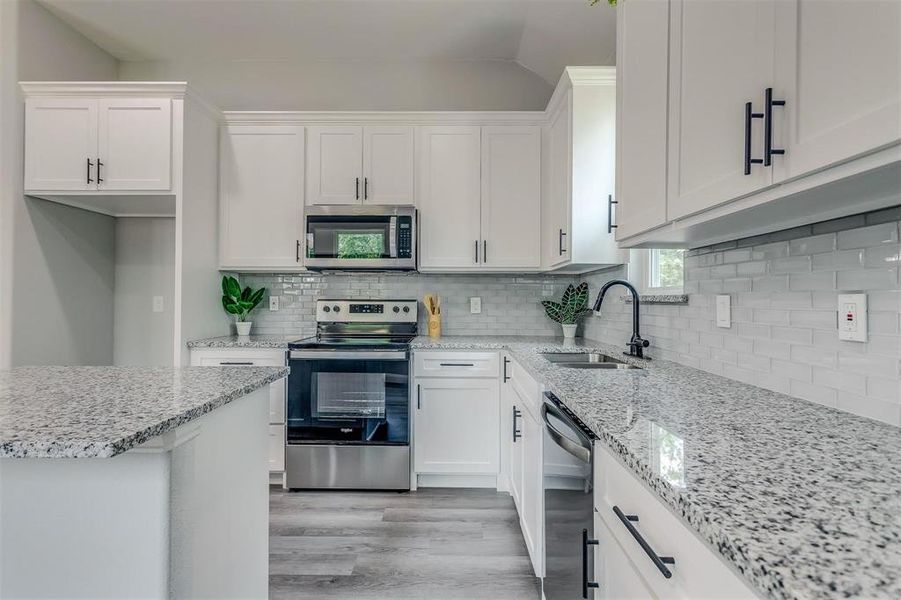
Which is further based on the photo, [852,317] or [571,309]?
[571,309]

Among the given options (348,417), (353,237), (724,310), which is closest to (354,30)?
(353,237)

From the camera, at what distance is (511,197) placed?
9.86 ft

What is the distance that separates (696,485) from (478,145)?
269 cm

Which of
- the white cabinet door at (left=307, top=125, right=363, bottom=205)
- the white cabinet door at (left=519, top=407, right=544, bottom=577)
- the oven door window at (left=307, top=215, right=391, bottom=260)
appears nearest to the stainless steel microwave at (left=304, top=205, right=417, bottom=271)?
the oven door window at (left=307, top=215, right=391, bottom=260)

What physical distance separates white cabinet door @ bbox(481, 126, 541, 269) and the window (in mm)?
721

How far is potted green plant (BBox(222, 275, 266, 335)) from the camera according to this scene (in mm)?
3102

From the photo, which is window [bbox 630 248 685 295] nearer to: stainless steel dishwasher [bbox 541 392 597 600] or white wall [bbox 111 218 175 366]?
stainless steel dishwasher [bbox 541 392 597 600]

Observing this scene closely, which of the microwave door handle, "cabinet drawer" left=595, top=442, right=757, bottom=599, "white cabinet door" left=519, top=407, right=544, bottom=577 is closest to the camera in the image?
"cabinet drawer" left=595, top=442, right=757, bottom=599

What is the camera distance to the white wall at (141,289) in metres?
3.22

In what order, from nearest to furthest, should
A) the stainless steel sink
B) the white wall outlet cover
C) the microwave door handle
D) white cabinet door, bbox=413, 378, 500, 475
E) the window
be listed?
1. the white wall outlet cover
2. the window
3. the stainless steel sink
4. white cabinet door, bbox=413, 378, 500, 475
5. the microwave door handle

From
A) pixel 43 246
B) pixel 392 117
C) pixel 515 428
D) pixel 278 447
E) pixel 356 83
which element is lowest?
pixel 278 447

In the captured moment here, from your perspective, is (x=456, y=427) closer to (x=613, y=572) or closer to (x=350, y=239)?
(x=350, y=239)

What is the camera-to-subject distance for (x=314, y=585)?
182cm

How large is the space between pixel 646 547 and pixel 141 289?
3566 millimetres
